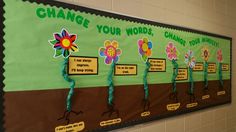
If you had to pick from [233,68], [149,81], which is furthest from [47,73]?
[233,68]

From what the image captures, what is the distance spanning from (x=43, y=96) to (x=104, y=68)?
14.3 inches

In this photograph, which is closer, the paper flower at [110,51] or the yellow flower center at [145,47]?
the paper flower at [110,51]

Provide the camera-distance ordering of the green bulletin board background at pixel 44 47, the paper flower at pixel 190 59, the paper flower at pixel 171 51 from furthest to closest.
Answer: the paper flower at pixel 190 59
the paper flower at pixel 171 51
the green bulletin board background at pixel 44 47

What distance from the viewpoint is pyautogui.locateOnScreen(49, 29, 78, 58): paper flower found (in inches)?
44.0

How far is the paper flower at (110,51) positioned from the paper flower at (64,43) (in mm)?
173

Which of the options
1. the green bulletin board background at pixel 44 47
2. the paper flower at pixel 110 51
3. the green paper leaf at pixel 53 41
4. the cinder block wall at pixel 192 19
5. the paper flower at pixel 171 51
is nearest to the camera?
the green bulletin board background at pixel 44 47

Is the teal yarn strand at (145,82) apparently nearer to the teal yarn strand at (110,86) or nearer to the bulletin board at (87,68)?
the bulletin board at (87,68)

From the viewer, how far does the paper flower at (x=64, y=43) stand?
3.67ft

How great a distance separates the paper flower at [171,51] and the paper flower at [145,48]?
0.65ft

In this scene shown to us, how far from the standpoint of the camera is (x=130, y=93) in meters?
1.46

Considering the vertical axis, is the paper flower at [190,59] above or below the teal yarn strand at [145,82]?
above

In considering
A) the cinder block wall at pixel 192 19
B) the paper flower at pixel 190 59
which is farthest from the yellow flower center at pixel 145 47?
the paper flower at pixel 190 59

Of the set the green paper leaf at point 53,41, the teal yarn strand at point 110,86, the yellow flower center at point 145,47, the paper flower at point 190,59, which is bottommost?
the teal yarn strand at point 110,86

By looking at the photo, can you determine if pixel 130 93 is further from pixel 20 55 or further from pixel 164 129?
pixel 20 55
